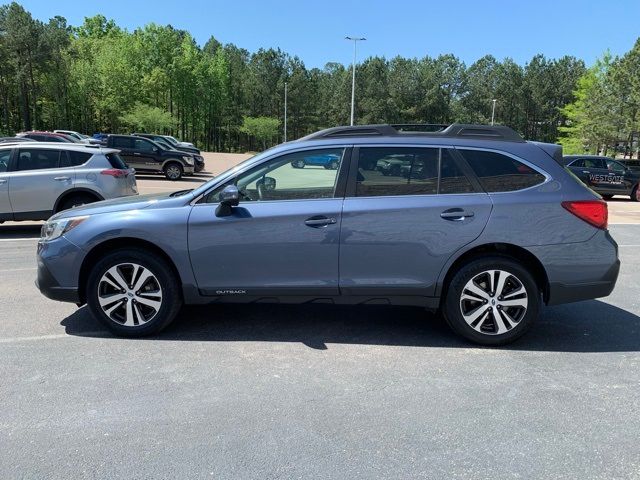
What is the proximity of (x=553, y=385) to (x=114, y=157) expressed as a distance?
29.2 feet

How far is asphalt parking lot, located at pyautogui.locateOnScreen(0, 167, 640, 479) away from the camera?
2844 millimetres

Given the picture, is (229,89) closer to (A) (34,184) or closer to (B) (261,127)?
(B) (261,127)

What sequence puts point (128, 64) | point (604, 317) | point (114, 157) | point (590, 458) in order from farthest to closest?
point (128, 64) → point (114, 157) → point (604, 317) → point (590, 458)

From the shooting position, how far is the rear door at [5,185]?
30.4 feet

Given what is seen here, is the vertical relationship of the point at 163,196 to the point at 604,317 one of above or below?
above

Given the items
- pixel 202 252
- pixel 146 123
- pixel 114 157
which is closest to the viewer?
pixel 202 252

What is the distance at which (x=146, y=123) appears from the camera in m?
61.8

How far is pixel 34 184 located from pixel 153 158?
14.7 metres

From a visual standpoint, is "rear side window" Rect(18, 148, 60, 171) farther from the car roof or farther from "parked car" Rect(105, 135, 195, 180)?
"parked car" Rect(105, 135, 195, 180)

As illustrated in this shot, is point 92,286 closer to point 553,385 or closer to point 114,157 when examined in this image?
point 553,385

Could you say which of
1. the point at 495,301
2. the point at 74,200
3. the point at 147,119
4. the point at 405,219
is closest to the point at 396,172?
the point at 405,219

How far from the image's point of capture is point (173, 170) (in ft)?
77.3

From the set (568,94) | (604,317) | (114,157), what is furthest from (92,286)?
(568,94)

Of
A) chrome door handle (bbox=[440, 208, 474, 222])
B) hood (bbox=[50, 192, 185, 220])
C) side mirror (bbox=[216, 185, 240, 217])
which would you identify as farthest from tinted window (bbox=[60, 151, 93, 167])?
chrome door handle (bbox=[440, 208, 474, 222])
